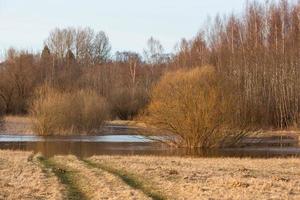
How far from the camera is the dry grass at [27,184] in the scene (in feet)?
40.0

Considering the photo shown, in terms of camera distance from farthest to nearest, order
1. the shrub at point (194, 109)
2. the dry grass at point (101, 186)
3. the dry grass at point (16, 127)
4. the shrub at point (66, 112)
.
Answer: the dry grass at point (16, 127), the shrub at point (66, 112), the shrub at point (194, 109), the dry grass at point (101, 186)

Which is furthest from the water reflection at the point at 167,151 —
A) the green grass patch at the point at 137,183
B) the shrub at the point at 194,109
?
the green grass patch at the point at 137,183

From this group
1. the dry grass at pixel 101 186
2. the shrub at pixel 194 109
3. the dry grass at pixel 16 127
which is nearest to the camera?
the dry grass at pixel 101 186

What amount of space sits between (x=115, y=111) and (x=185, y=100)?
4146 cm

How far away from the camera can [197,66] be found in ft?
162

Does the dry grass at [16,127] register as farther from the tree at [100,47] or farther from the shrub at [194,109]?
the tree at [100,47]

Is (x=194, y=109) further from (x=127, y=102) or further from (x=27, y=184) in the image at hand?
(x=127, y=102)

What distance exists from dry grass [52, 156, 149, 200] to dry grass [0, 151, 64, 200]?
0.68 m

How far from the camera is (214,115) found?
112ft

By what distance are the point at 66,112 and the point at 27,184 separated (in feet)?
117

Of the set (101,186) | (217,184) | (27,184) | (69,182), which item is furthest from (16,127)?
(217,184)

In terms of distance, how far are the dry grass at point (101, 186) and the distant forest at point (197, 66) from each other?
2065 cm

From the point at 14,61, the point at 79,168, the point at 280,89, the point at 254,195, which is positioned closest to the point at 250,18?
the point at 280,89

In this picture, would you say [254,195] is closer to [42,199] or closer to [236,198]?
[236,198]
